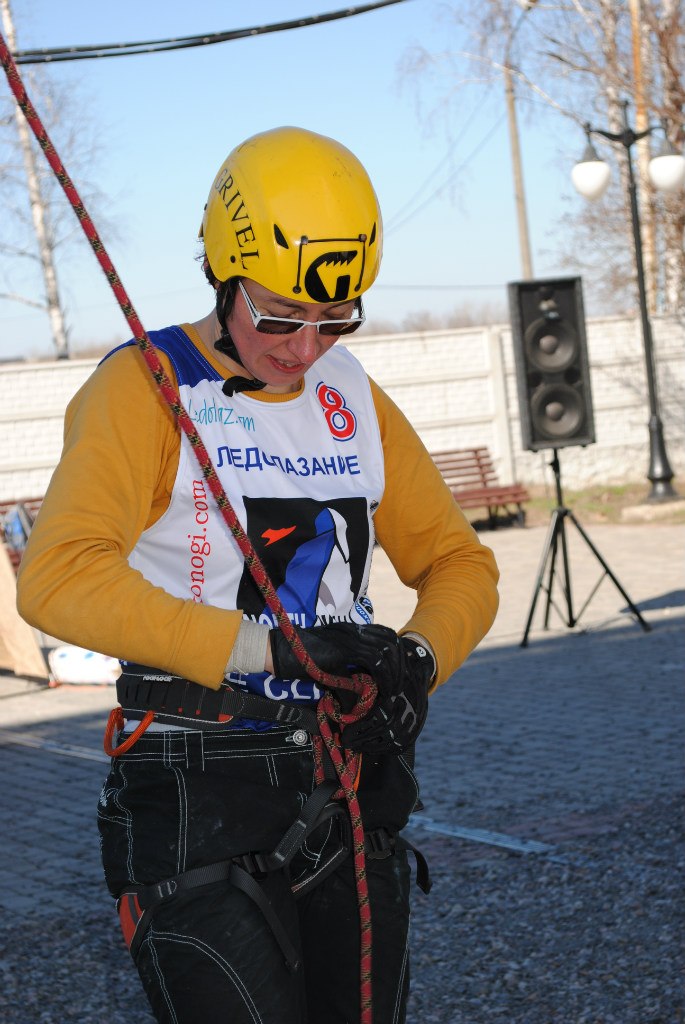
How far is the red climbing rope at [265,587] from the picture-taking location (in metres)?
2.15

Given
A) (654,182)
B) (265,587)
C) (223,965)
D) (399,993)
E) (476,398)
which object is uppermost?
(654,182)

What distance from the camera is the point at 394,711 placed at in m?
2.25

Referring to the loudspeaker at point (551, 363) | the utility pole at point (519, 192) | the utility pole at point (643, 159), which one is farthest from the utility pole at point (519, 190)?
the loudspeaker at point (551, 363)

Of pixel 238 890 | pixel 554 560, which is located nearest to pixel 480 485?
pixel 554 560

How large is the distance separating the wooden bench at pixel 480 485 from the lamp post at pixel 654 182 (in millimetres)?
2082

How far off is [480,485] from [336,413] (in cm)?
1882

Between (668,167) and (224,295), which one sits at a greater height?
(668,167)

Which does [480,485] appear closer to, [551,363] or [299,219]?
[551,363]

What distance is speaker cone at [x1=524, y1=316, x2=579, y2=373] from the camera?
11.0 m

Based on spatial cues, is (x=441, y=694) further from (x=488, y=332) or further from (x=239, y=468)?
(x=488, y=332)

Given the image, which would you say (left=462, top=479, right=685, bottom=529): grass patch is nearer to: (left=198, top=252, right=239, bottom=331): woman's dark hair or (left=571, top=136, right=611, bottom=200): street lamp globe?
(left=571, top=136, right=611, bottom=200): street lamp globe

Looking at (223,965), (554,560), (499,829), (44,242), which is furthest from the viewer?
(44,242)

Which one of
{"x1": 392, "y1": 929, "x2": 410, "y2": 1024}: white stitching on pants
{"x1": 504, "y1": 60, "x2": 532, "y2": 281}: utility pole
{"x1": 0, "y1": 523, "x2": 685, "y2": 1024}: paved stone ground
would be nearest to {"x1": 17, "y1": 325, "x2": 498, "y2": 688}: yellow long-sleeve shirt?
{"x1": 392, "y1": 929, "x2": 410, "y2": 1024}: white stitching on pants

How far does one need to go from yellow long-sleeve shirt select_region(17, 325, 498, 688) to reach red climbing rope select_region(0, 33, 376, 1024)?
7 centimetres
